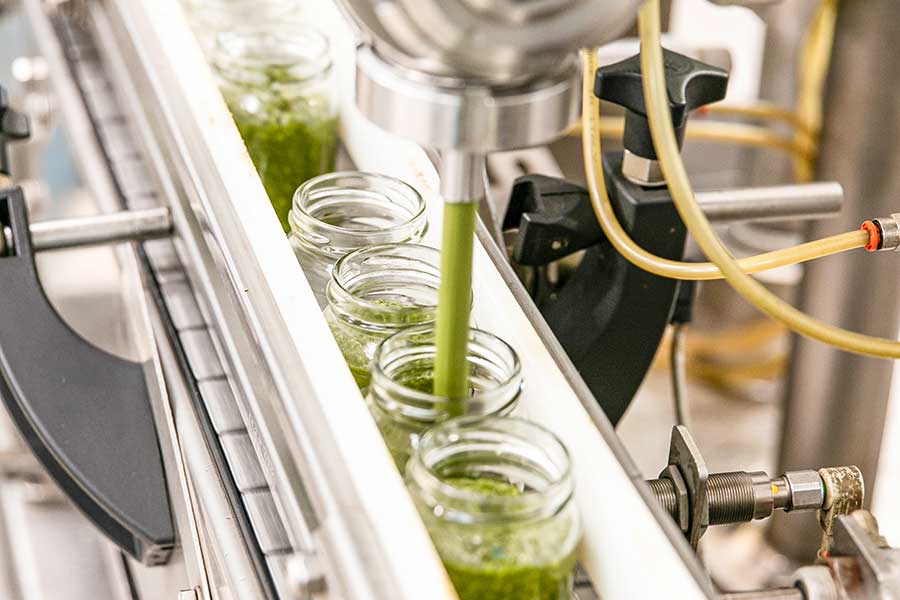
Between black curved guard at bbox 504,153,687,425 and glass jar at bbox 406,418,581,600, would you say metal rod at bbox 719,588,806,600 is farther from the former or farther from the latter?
black curved guard at bbox 504,153,687,425

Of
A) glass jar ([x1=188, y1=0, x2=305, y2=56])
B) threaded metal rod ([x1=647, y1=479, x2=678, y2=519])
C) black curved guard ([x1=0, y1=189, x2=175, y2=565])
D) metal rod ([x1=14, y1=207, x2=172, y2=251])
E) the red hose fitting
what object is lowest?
black curved guard ([x1=0, y1=189, x2=175, y2=565])

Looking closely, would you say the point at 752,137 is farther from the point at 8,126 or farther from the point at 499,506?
the point at 499,506

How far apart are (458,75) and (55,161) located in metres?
1.09

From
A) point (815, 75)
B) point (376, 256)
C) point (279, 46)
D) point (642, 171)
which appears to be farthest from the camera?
point (815, 75)

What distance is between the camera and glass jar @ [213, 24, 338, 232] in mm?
750

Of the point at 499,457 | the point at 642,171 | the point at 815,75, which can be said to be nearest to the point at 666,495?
the point at 499,457

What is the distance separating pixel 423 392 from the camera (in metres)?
0.49

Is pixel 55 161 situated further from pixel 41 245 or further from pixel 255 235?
pixel 255 235

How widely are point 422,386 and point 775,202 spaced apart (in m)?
0.36

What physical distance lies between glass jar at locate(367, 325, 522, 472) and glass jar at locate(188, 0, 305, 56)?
1.42 ft

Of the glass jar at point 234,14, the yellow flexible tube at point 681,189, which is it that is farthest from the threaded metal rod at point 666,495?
the glass jar at point 234,14

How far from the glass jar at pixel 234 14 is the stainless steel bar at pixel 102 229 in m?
0.17

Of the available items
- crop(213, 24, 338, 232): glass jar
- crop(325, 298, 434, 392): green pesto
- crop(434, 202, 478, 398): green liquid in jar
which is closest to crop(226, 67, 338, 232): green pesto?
crop(213, 24, 338, 232): glass jar

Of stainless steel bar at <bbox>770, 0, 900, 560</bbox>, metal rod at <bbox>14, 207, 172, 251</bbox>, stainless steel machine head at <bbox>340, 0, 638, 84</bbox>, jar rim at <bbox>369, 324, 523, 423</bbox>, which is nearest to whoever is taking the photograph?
stainless steel machine head at <bbox>340, 0, 638, 84</bbox>
